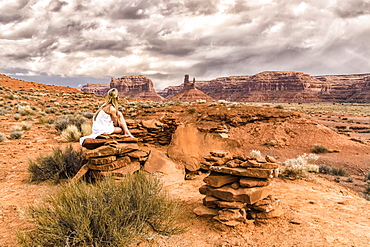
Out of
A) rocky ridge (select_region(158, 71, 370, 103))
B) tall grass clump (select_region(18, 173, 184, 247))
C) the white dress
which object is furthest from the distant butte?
tall grass clump (select_region(18, 173, 184, 247))

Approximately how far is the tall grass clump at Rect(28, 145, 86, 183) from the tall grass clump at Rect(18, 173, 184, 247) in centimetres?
302

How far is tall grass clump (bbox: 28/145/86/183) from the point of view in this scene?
6.07 m

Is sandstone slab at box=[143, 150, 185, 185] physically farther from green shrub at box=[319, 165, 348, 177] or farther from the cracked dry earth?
green shrub at box=[319, 165, 348, 177]

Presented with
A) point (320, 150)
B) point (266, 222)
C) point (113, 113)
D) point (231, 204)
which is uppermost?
point (113, 113)

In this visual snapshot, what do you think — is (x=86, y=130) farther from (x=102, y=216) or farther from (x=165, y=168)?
(x=102, y=216)

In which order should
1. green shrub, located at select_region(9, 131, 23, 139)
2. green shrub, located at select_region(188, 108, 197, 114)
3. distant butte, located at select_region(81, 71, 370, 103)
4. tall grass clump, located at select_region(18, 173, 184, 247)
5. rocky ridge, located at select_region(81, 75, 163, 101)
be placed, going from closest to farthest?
tall grass clump, located at select_region(18, 173, 184, 247) → green shrub, located at select_region(9, 131, 23, 139) → green shrub, located at select_region(188, 108, 197, 114) → distant butte, located at select_region(81, 71, 370, 103) → rocky ridge, located at select_region(81, 75, 163, 101)

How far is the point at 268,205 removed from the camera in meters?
4.29

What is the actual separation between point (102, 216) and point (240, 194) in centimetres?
241

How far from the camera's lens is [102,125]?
20.3 feet

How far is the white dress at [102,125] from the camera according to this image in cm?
614

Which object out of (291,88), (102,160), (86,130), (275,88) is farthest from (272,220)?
(291,88)

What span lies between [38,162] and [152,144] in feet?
13.2

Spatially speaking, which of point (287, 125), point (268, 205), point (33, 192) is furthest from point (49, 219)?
point (287, 125)

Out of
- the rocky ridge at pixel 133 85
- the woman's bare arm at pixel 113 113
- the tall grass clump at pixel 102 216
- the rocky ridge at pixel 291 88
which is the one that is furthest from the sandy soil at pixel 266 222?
the rocky ridge at pixel 133 85
